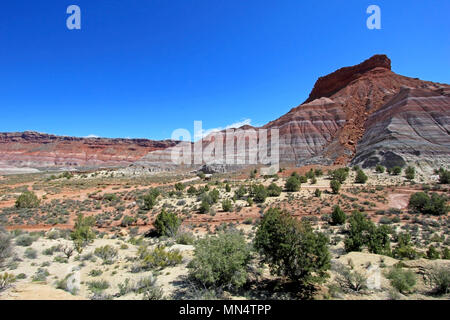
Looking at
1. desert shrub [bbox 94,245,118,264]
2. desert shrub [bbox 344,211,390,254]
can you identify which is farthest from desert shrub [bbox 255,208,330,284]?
desert shrub [bbox 94,245,118,264]

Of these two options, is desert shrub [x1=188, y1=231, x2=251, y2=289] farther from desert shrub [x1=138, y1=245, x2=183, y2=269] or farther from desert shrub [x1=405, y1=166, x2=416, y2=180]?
desert shrub [x1=405, y1=166, x2=416, y2=180]

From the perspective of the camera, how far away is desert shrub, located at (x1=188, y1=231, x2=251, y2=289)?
7016mm

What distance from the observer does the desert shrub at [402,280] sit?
7055mm

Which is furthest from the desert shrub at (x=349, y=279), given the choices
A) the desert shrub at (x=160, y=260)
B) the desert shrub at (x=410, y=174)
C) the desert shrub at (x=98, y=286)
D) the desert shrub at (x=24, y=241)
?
the desert shrub at (x=410, y=174)

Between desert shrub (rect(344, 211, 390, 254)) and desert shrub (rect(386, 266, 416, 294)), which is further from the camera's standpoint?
desert shrub (rect(344, 211, 390, 254))

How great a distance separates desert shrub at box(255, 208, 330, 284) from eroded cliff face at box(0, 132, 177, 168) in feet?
393

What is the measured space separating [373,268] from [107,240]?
1460 centimetres

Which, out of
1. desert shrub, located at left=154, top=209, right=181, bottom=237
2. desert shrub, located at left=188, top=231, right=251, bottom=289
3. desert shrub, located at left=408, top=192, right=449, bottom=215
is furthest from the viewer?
desert shrub, located at left=408, top=192, right=449, bottom=215

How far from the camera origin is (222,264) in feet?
23.6

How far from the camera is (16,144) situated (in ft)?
389

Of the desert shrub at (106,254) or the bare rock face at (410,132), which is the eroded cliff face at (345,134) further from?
the desert shrub at (106,254)

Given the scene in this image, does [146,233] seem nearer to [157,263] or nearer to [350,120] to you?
[157,263]

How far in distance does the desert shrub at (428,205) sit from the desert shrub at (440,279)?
43.0ft
